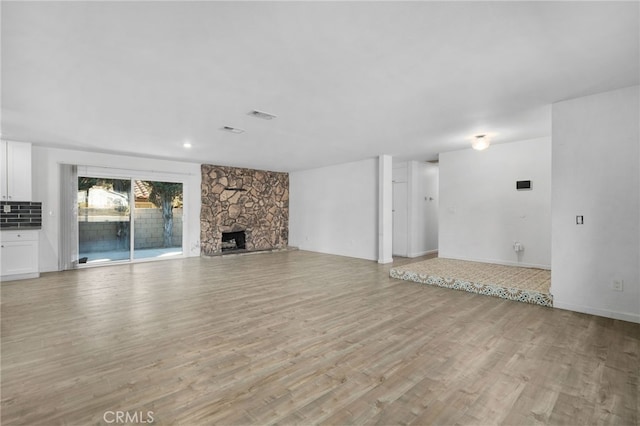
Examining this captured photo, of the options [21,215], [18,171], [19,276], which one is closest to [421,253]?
[19,276]

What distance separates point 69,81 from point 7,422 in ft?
9.43

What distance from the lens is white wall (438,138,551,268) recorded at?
5.50 metres

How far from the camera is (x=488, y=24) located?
2066mm

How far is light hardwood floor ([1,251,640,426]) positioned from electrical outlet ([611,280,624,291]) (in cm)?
38

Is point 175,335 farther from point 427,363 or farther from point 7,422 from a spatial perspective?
point 427,363

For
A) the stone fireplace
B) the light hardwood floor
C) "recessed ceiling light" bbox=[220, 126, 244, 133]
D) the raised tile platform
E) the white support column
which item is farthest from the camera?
the stone fireplace

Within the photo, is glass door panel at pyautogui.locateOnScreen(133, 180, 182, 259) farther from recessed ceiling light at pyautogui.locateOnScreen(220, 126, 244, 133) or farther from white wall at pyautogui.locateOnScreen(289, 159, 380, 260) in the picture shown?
recessed ceiling light at pyautogui.locateOnScreen(220, 126, 244, 133)

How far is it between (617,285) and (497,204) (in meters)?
2.92

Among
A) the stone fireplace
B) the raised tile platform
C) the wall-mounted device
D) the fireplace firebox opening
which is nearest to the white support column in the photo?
the raised tile platform

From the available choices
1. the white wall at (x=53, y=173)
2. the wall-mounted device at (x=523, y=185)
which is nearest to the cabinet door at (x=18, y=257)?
the white wall at (x=53, y=173)

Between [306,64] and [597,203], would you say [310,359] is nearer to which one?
[306,64]

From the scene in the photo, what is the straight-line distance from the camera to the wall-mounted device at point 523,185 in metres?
5.60

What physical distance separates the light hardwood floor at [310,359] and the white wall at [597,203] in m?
0.32

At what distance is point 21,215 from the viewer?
546 cm
